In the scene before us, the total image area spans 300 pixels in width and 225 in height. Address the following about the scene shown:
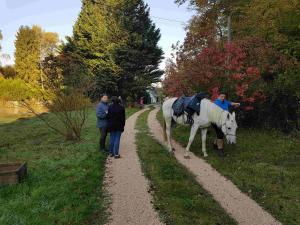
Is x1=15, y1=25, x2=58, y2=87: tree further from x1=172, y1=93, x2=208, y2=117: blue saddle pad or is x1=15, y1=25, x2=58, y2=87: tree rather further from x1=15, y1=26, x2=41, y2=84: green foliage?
x1=172, y1=93, x2=208, y2=117: blue saddle pad

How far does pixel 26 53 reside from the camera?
63.7 meters

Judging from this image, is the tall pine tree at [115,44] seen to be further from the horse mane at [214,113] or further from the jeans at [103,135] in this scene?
the horse mane at [214,113]

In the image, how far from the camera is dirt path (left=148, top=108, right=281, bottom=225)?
20.4 feet

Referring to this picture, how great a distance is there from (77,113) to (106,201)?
27.7 ft

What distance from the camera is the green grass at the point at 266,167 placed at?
6.96 m

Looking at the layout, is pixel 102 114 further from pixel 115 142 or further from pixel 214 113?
pixel 214 113

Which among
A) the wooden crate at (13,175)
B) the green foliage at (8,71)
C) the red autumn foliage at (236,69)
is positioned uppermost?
the green foliage at (8,71)

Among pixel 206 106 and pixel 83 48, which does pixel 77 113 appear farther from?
pixel 83 48

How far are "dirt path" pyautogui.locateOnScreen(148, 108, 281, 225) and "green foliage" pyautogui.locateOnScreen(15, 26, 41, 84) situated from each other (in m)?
57.4

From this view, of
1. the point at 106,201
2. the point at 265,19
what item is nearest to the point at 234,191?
the point at 106,201

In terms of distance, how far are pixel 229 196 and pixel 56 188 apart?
12.0ft

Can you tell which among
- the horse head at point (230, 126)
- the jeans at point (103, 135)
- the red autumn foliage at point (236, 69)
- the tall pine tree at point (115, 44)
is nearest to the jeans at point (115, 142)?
the jeans at point (103, 135)

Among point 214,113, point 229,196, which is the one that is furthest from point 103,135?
point 229,196

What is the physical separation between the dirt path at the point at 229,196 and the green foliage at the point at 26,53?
57.4 meters
